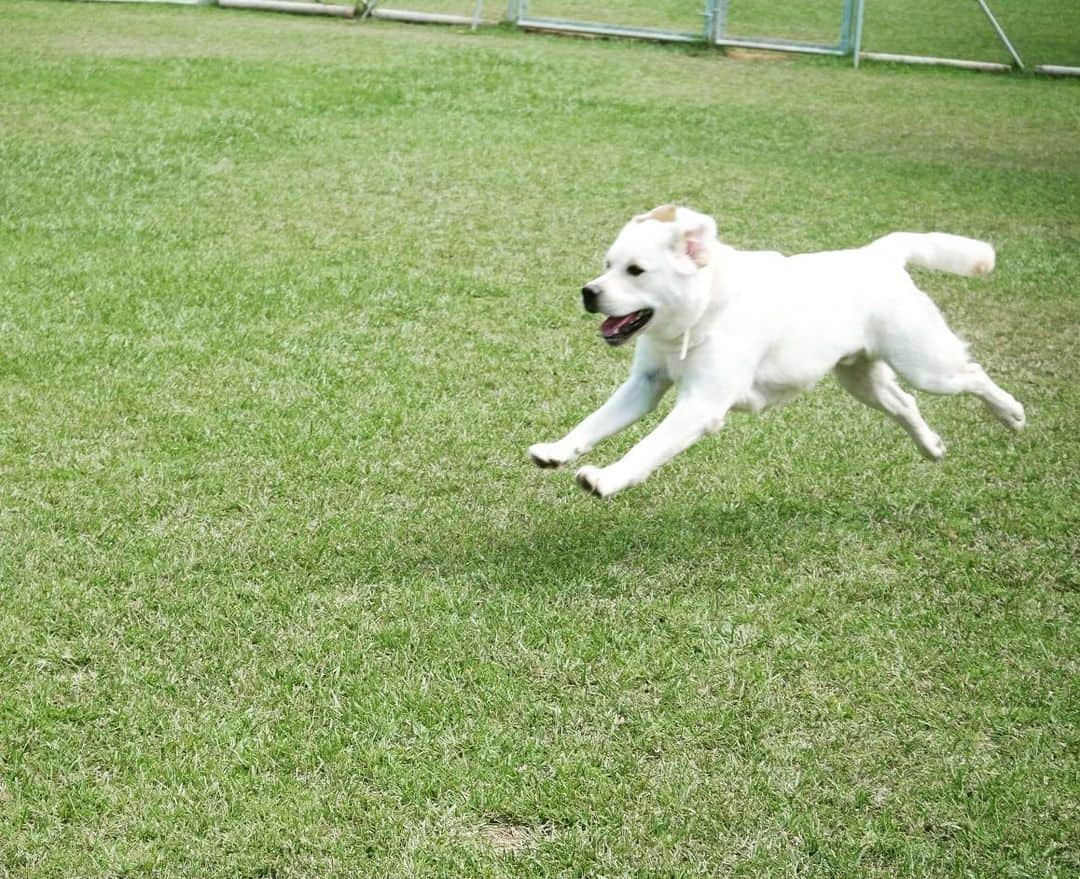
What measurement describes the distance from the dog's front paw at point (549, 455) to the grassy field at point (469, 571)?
1.34 feet

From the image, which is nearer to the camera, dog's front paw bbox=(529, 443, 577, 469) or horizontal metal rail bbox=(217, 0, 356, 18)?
dog's front paw bbox=(529, 443, 577, 469)

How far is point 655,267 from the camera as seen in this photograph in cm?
416

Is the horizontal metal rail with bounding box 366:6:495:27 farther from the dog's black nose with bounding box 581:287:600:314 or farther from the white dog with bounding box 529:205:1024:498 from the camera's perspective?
the dog's black nose with bounding box 581:287:600:314

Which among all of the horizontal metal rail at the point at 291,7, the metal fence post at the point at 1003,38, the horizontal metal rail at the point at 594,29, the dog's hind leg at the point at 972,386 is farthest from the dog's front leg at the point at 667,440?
the horizontal metal rail at the point at 291,7

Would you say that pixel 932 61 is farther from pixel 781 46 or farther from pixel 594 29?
pixel 594 29

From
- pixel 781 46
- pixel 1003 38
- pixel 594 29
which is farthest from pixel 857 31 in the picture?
pixel 594 29

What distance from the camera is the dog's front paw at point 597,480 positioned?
13.4 ft

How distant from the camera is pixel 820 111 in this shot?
13492 mm

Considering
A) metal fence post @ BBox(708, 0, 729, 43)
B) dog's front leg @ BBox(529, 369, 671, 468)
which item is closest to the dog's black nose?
dog's front leg @ BBox(529, 369, 671, 468)

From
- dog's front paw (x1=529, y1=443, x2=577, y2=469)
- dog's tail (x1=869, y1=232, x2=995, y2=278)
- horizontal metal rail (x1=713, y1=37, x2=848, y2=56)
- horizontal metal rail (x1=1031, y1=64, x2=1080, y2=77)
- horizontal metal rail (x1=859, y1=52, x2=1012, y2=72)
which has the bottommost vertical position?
horizontal metal rail (x1=1031, y1=64, x2=1080, y2=77)

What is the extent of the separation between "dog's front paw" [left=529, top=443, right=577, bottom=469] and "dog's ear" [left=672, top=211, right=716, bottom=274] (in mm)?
682

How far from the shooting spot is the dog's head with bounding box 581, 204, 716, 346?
13.6 ft

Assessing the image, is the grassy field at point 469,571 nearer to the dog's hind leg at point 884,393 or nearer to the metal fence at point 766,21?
the dog's hind leg at point 884,393

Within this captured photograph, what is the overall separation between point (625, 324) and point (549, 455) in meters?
0.47
